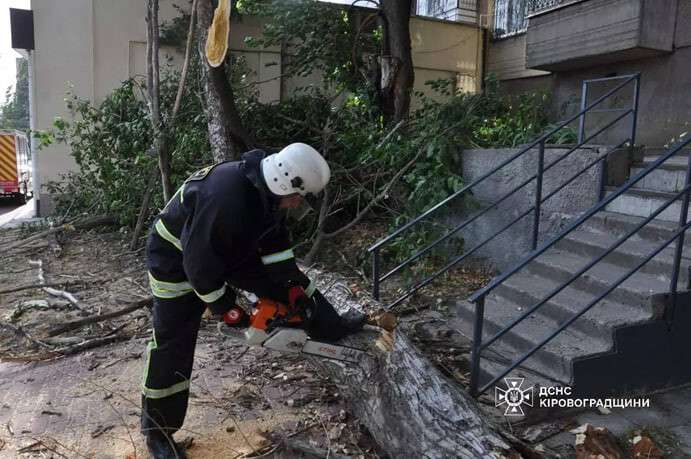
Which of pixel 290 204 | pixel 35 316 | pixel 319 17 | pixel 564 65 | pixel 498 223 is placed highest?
pixel 319 17

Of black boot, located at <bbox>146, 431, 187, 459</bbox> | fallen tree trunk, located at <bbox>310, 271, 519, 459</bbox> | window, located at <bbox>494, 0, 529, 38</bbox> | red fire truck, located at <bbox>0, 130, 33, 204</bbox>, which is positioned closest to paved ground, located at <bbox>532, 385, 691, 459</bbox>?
fallen tree trunk, located at <bbox>310, 271, 519, 459</bbox>

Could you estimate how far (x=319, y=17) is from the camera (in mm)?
8805

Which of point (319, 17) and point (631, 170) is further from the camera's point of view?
point (319, 17)

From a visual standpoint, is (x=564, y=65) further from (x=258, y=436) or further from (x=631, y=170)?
(x=258, y=436)

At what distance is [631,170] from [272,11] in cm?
617

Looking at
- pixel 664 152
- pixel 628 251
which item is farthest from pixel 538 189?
pixel 664 152

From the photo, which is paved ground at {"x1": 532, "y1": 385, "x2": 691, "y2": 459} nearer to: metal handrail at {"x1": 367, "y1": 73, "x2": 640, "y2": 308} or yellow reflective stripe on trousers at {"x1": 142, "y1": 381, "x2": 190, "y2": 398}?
metal handrail at {"x1": 367, "y1": 73, "x2": 640, "y2": 308}

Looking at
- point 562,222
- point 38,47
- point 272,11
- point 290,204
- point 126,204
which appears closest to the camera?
point 290,204

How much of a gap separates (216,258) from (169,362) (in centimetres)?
74

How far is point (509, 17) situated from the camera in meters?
12.2

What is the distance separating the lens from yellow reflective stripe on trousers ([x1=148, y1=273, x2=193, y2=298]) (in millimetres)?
2773

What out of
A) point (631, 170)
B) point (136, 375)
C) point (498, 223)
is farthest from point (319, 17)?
point (136, 375)

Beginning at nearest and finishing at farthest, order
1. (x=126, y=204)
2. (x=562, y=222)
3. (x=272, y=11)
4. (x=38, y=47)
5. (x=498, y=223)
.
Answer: (x=562, y=222) → (x=498, y=223) → (x=126, y=204) → (x=272, y=11) → (x=38, y=47)

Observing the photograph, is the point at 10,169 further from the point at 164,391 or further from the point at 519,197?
the point at 164,391
